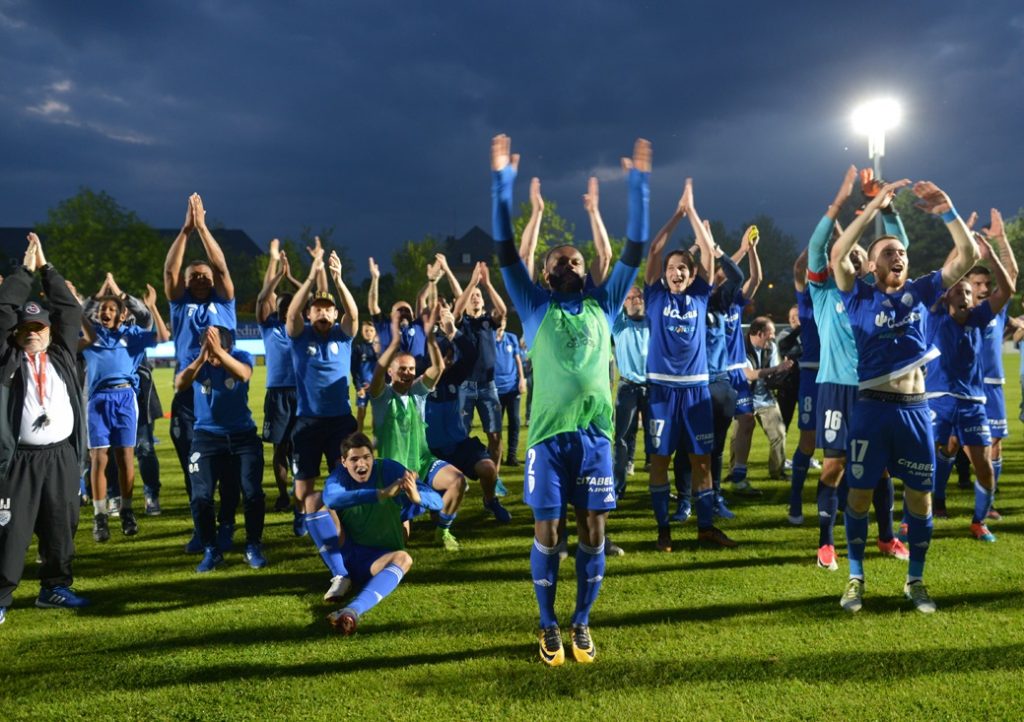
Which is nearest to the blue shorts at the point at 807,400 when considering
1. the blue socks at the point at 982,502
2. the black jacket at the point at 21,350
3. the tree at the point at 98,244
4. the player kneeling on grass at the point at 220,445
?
the blue socks at the point at 982,502

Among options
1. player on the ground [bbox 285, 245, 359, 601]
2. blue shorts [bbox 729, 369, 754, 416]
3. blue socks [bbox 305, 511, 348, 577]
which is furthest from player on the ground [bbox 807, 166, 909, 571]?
player on the ground [bbox 285, 245, 359, 601]

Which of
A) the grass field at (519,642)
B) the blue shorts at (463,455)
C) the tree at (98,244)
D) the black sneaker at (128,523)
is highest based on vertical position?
the tree at (98,244)

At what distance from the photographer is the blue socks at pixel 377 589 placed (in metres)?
4.81

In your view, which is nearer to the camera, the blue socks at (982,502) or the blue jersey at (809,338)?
the blue socks at (982,502)

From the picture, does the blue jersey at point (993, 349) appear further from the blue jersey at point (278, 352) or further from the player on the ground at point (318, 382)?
the blue jersey at point (278, 352)

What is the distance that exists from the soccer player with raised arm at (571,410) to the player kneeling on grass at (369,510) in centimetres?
147

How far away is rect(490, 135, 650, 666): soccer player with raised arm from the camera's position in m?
4.07

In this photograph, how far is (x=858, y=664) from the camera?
3.99 metres

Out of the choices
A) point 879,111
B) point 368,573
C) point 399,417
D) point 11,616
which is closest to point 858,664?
point 368,573

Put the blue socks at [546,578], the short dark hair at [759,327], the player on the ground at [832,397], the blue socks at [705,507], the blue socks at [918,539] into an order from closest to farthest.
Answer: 1. the blue socks at [546,578]
2. the blue socks at [918,539]
3. the player on the ground at [832,397]
4. the blue socks at [705,507]
5. the short dark hair at [759,327]

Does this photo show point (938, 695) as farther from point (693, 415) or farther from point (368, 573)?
point (368, 573)

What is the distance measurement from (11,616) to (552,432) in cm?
414

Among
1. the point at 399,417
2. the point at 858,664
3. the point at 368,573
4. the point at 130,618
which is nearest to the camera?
the point at 858,664

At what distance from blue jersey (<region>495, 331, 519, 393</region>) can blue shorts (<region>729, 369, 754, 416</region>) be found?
3872mm
